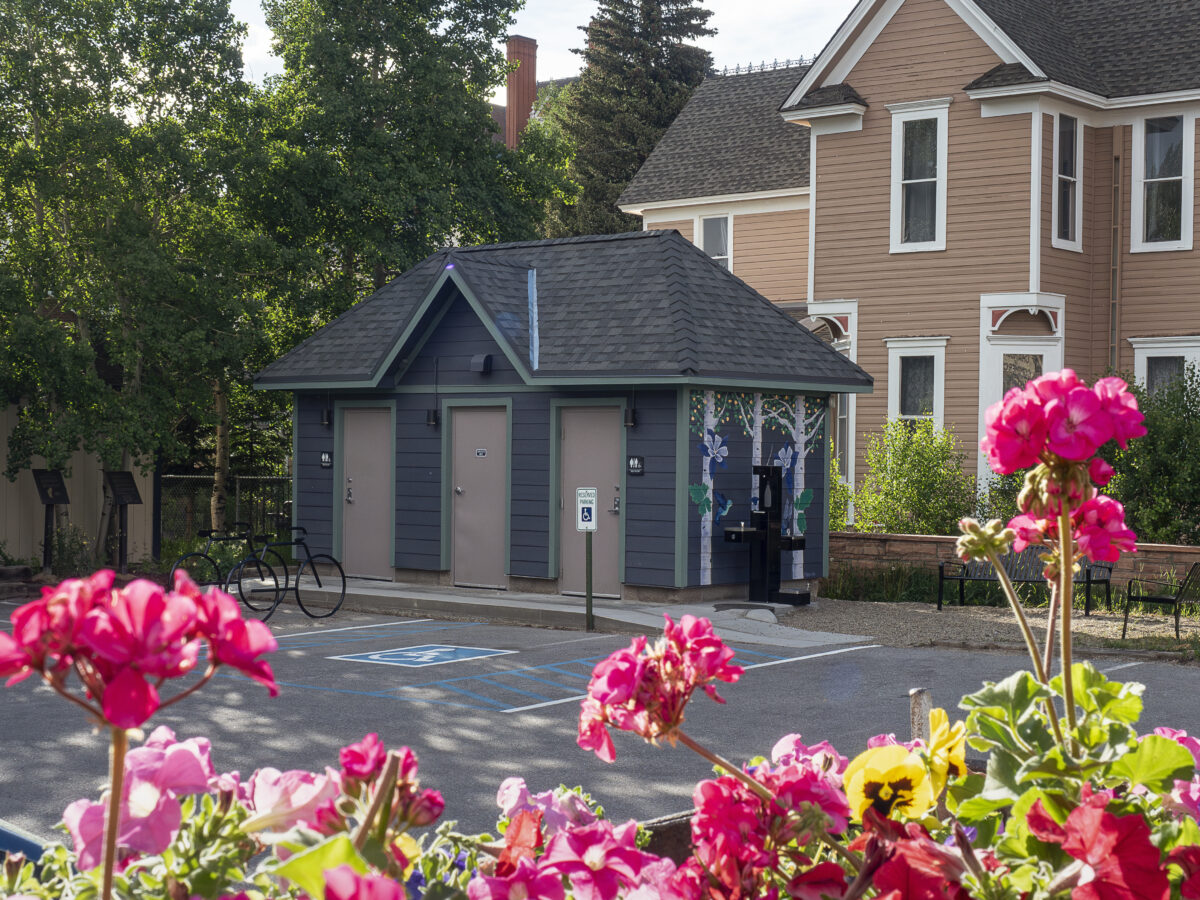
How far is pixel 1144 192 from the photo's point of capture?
2383cm

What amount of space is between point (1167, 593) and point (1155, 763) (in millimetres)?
17447

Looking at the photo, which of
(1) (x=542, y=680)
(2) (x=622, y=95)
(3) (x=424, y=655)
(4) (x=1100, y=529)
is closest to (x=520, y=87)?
(2) (x=622, y=95)

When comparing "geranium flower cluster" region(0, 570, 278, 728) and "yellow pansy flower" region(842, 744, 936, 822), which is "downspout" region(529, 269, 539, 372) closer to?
"yellow pansy flower" region(842, 744, 936, 822)

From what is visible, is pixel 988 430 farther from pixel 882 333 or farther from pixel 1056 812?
pixel 882 333

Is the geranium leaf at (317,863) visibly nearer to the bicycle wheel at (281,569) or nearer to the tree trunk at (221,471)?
the bicycle wheel at (281,569)

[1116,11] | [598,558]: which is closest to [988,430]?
[598,558]

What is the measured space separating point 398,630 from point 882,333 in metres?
11.5

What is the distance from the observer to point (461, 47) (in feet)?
100

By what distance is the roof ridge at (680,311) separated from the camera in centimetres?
1791

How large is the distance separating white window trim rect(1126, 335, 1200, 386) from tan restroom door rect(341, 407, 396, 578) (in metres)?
12.2

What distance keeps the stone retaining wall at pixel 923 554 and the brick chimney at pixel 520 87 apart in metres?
24.3

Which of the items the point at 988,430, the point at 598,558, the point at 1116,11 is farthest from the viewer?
the point at 1116,11

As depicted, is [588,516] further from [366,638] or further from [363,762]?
[363,762]

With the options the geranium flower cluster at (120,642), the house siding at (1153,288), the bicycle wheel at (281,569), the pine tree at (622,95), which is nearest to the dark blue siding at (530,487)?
the bicycle wheel at (281,569)
